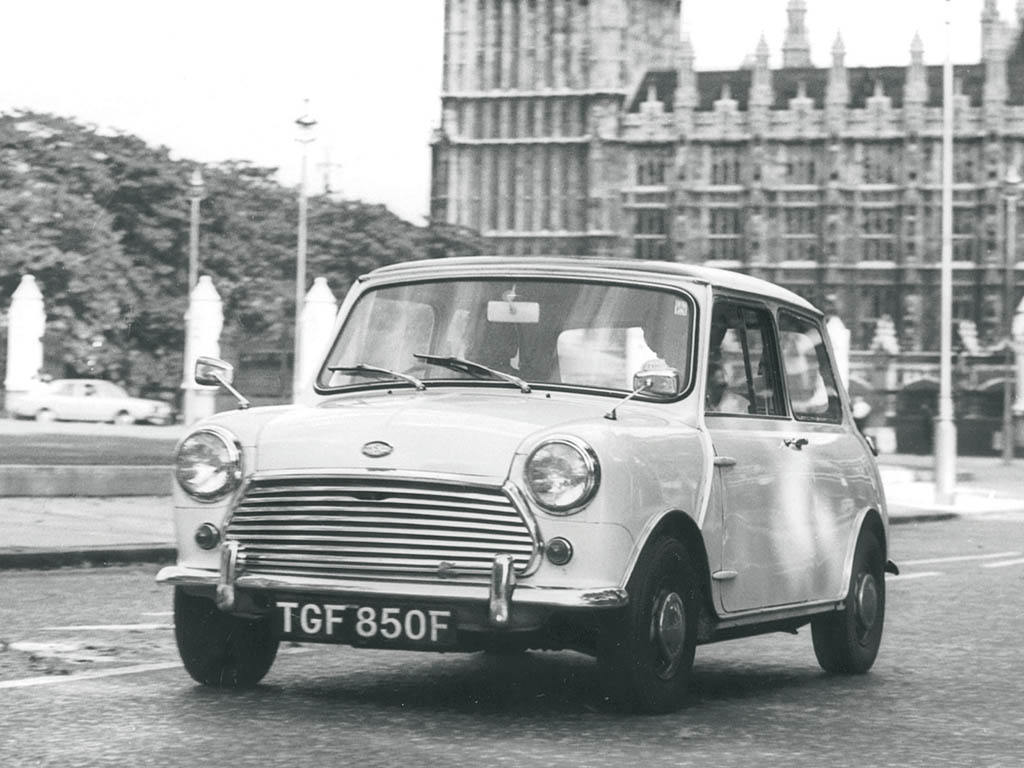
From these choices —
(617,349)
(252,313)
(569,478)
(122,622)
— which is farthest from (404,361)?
(252,313)

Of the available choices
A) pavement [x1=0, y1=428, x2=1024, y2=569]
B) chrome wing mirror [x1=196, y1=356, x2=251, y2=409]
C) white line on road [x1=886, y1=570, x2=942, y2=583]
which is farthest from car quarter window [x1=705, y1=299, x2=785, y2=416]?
pavement [x1=0, y1=428, x2=1024, y2=569]

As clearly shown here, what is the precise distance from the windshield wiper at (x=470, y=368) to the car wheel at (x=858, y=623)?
1.97 metres

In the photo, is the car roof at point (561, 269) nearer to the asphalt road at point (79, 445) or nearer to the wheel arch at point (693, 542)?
the wheel arch at point (693, 542)

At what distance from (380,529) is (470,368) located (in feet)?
3.31

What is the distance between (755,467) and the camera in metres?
7.69

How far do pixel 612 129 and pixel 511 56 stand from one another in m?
7.69

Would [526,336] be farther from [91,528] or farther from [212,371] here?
[91,528]

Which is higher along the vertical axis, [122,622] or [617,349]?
[617,349]

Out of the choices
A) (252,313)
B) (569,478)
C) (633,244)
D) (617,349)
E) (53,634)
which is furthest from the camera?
(633,244)

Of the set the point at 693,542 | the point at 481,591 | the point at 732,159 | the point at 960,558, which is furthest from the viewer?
the point at 732,159

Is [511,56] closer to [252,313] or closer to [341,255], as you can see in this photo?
[341,255]

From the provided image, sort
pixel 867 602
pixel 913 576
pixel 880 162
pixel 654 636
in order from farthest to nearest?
1. pixel 880 162
2. pixel 913 576
3. pixel 867 602
4. pixel 654 636

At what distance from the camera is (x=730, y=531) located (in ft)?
24.2

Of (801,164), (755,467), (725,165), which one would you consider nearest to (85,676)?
(755,467)
